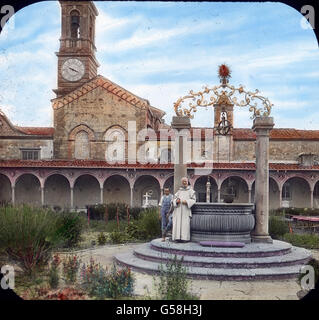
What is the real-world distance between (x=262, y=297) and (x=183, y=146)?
5.14 meters

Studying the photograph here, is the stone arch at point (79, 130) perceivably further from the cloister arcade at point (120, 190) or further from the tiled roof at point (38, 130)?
the cloister arcade at point (120, 190)

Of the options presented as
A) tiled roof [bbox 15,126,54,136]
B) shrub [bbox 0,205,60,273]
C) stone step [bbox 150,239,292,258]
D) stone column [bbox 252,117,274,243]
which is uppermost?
tiled roof [bbox 15,126,54,136]

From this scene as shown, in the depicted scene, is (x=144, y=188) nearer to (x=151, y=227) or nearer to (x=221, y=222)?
(x=151, y=227)

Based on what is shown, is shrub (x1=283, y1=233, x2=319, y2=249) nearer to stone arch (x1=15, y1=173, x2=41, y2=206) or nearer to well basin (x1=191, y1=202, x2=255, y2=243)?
well basin (x1=191, y1=202, x2=255, y2=243)

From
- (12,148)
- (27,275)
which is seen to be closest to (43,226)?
(27,275)

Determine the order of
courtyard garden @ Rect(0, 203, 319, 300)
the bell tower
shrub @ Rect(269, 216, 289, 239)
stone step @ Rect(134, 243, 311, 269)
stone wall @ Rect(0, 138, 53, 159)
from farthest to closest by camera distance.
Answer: the bell tower
stone wall @ Rect(0, 138, 53, 159)
shrub @ Rect(269, 216, 289, 239)
stone step @ Rect(134, 243, 311, 269)
courtyard garden @ Rect(0, 203, 319, 300)

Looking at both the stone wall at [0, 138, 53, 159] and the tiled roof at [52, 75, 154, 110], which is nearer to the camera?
the tiled roof at [52, 75, 154, 110]

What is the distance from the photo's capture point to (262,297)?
648 cm

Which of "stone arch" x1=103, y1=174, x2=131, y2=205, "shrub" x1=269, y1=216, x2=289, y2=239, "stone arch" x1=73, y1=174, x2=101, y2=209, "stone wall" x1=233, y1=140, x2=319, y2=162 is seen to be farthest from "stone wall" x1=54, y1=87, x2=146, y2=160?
"shrub" x1=269, y1=216, x2=289, y2=239

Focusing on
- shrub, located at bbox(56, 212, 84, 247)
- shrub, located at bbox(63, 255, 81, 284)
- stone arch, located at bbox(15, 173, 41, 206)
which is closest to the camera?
shrub, located at bbox(63, 255, 81, 284)

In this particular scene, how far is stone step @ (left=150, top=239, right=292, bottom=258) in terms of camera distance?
857cm

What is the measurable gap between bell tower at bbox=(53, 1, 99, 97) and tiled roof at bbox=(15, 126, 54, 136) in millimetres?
3487
